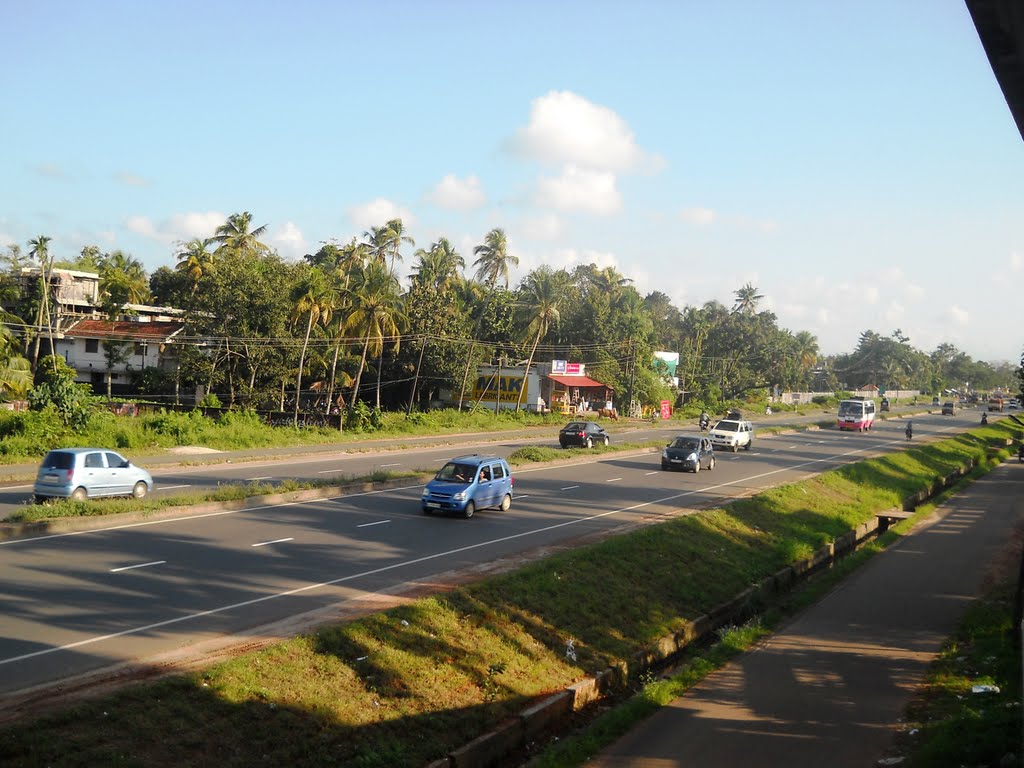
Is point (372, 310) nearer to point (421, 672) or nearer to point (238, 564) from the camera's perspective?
point (238, 564)

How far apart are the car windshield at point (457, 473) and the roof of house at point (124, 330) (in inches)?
1512

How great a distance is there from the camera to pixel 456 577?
17.0m

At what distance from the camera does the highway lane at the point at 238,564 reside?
1208cm

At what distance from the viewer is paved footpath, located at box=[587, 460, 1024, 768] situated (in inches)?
427

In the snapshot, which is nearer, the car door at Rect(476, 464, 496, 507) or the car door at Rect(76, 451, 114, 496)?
the car door at Rect(76, 451, 114, 496)

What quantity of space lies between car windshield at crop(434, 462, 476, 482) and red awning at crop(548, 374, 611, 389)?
52.4 meters

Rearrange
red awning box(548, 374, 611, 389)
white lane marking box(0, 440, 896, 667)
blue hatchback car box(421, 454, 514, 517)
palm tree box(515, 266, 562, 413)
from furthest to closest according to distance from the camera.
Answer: red awning box(548, 374, 611, 389)
palm tree box(515, 266, 562, 413)
blue hatchback car box(421, 454, 514, 517)
white lane marking box(0, 440, 896, 667)

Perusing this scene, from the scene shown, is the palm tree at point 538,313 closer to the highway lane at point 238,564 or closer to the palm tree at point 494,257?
the palm tree at point 494,257

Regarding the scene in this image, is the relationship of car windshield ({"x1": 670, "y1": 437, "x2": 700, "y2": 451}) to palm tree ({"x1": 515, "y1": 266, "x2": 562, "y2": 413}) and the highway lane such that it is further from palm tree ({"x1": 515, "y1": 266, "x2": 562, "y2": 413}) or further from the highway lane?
palm tree ({"x1": 515, "y1": 266, "x2": 562, "y2": 413})

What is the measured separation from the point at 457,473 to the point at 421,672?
12700 millimetres

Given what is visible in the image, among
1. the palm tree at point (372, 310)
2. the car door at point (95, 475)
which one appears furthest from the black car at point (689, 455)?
the palm tree at point (372, 310)

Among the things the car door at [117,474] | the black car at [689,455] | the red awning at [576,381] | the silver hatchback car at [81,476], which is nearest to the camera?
the silver hatchback car at [81,476]

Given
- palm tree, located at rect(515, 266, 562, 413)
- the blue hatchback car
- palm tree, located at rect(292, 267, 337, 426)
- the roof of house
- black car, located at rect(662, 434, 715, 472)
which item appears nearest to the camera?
the blue hatchback car

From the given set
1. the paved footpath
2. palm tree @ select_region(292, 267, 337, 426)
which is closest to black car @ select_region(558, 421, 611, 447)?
palm tree @ select_region(292, 267, 337, 426)
